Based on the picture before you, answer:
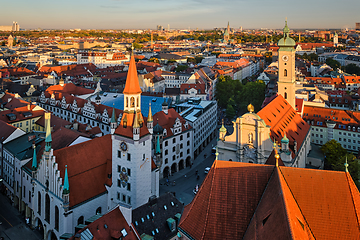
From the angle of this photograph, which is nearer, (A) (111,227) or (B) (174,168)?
(A) (111,227)

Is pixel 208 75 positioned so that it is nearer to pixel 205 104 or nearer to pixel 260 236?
pixel 205 104

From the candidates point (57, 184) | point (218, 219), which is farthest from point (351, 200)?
point (57, 184)

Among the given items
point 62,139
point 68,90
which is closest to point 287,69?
point 62,139

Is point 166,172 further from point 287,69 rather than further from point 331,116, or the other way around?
point 331,116

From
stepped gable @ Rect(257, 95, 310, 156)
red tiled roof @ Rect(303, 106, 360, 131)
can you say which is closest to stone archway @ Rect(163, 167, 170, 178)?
stepped gable @ Rect(257, 95, 310, 156)

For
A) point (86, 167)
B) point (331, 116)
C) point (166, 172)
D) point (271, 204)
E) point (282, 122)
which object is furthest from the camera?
point (331, 116)
